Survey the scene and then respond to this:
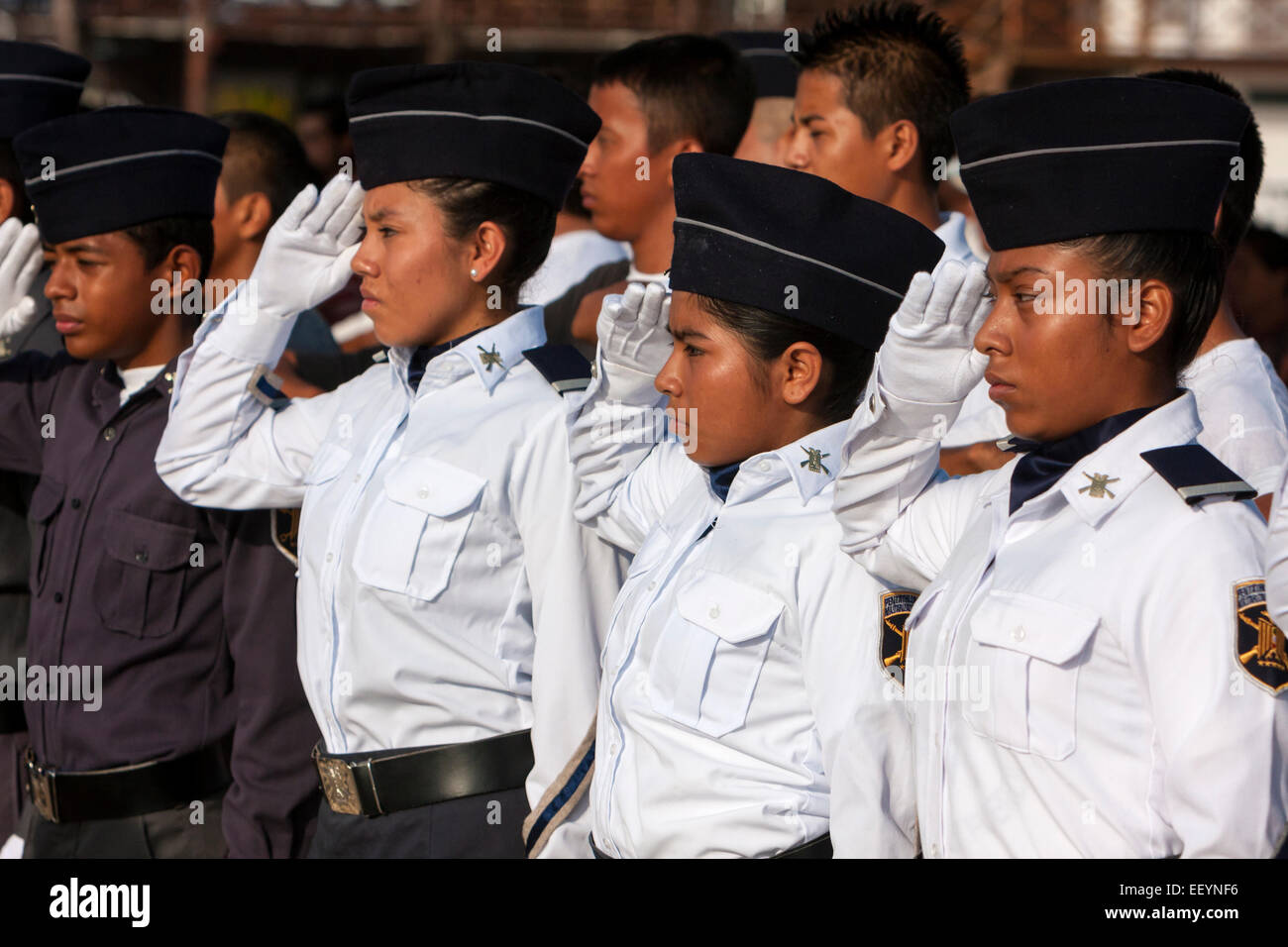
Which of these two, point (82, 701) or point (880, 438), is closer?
point (880, 438)

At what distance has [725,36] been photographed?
4.49 meters

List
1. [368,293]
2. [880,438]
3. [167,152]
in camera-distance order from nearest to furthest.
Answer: [880,438] < [368,293] < [167,152]

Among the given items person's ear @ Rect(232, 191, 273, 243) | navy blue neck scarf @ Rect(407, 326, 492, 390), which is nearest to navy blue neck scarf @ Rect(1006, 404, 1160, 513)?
navy blue neck scarf @ Rect(407, 326, 492, 390)

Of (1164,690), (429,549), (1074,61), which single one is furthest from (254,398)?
(1074,61)

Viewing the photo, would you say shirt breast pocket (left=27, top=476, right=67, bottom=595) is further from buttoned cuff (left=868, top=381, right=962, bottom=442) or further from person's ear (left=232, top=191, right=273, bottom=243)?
buttoned cuff (left=868, top=381, right=962, bottom=442)

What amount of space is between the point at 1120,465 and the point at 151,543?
205 centimetres

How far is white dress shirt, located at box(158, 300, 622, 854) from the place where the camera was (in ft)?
8.37

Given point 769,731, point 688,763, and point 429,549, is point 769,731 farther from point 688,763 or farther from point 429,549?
point 429,549

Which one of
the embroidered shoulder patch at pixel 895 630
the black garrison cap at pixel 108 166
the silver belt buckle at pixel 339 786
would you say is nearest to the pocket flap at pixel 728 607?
the embroidered shoulder patch at pixel 895 630

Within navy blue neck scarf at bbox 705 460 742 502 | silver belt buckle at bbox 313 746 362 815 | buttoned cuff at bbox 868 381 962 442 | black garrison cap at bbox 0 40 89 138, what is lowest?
silver belt buckle at bbox 313 746 362 815

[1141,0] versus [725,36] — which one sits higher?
[1141,0]

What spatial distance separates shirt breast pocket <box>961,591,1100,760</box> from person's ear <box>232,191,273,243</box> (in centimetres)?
285

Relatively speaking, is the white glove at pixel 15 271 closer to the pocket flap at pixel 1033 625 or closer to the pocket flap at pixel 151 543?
the pocket flap at pixel 151 543
